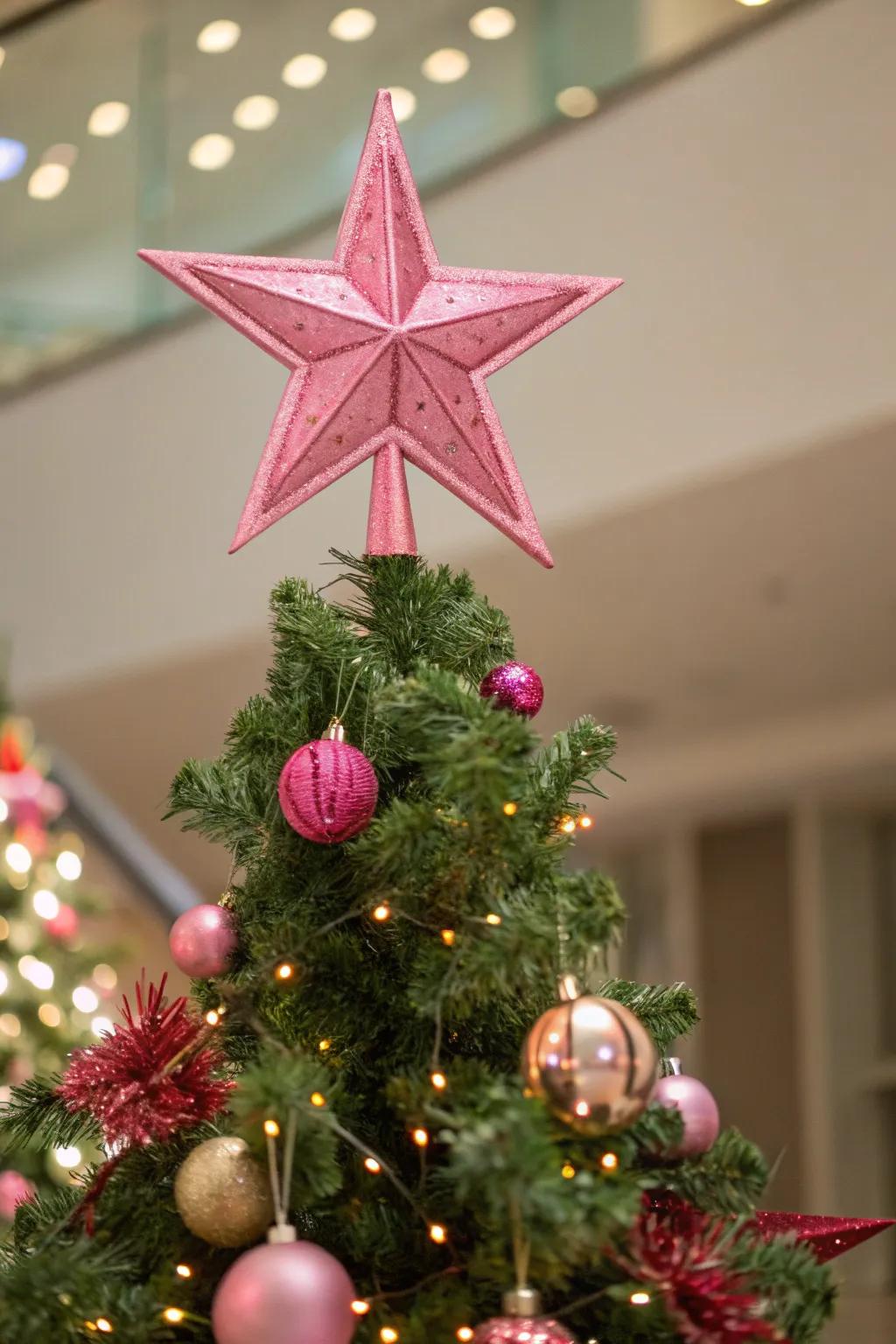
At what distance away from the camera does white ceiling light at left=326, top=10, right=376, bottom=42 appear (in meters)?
3.14

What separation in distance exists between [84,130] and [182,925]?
312cm

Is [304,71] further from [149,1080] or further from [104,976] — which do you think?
[149,1080]

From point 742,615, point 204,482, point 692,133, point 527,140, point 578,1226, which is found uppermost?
point 527,140

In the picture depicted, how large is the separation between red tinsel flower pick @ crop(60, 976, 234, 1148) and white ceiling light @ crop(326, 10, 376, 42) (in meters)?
2.84

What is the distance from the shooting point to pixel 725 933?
4543 mm

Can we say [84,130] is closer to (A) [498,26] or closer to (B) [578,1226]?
(A) [498,26]

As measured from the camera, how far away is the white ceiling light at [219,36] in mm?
3297

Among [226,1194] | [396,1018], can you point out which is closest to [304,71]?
[396,1018]

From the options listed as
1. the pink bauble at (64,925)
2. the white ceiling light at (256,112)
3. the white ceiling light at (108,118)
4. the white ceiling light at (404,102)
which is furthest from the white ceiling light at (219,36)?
the pink bauble at (64,925)

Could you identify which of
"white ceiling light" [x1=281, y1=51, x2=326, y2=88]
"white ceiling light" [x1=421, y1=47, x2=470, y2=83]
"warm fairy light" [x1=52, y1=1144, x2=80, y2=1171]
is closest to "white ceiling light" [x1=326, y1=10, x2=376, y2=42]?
"white ceiling light" [x1=281, y1=51, x2=326, y2=88]

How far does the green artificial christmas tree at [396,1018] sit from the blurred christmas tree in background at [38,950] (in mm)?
1273

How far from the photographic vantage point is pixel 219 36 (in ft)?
10.9

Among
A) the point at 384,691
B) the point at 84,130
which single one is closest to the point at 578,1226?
the point at 384,691

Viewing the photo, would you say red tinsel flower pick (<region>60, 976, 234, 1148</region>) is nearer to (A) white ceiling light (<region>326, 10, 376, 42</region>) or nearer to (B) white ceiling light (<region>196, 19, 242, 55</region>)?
(A) white ceiling light (<region>326, 10, 376, 42</region>)
